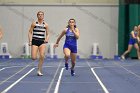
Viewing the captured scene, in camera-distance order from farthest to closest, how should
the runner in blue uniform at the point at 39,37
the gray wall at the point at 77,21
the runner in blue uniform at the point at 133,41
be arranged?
the gray wall at the point at 77,21, the runner in blue uniform at the point at 133,41, the runner in blue uniform at the point at 39,37

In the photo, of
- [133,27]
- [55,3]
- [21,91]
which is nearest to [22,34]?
[55,3]

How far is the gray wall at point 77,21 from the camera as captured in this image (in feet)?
82.3

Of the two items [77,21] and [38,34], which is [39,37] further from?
[77,21]

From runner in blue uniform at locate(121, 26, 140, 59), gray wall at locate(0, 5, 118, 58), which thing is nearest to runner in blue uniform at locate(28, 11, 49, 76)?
runner in blue uniform at locate(121, 26, 140, 59)

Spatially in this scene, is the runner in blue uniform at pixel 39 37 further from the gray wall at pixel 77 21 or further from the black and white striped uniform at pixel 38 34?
the gray wall at pixel 77 21

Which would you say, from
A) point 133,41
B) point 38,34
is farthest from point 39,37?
point 133,41

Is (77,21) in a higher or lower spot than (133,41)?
higher

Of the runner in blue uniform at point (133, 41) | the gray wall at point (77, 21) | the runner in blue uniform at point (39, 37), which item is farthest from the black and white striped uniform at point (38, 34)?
the gray wall at point (77, 21)

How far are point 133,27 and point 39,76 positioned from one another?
43.0ft

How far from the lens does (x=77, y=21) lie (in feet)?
82.6

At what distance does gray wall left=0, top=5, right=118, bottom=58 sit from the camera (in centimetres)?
2509

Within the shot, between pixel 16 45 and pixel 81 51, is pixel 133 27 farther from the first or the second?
pixel 16 45

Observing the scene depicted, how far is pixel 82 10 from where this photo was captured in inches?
992

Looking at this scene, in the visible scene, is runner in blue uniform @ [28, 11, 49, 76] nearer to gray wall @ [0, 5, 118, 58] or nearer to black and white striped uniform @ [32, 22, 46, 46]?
black and white striped uniform @ [32, 22, 46, 46]
